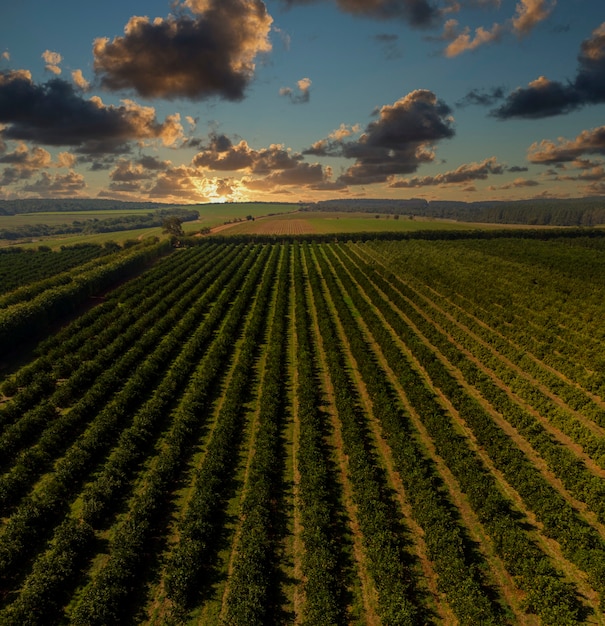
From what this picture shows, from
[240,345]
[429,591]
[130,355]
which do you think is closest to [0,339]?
[130,355]

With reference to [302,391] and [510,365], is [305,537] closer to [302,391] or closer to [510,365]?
[302,391]

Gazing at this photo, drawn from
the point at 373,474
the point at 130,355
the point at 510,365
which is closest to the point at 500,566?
the point at 373,474

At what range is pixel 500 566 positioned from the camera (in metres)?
18.1

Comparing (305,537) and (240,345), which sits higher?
(240,345)

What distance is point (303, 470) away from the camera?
77.4ft

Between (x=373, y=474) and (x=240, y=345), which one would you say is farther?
(x=240, y=345)

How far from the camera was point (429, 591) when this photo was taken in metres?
16.9

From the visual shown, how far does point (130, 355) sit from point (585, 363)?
54.9m

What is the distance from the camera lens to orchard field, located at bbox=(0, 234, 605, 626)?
54.2 ft

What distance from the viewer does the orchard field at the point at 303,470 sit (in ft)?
54.2

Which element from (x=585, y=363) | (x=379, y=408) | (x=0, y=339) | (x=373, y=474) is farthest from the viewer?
(x=0, y=339)

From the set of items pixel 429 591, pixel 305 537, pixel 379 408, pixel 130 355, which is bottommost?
pixel 429 591

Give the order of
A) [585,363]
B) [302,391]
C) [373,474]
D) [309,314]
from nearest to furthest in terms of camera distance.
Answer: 1. [373,474]
2. [302,391]
3. [585,363]
4. [309,314]

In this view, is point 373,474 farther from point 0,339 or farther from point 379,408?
point 0,339
